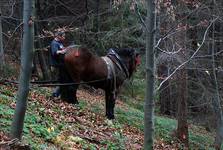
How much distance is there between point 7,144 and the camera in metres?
7.37

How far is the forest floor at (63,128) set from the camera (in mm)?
9516

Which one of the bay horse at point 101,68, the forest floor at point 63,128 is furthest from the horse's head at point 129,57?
the forest floor at point 63,128

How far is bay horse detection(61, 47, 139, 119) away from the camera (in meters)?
14.8

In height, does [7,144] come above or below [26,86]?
below

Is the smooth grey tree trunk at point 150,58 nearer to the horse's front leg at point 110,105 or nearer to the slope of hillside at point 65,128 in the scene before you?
the slope of hillside at point 65,128

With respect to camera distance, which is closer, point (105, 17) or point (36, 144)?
point (36, 144)

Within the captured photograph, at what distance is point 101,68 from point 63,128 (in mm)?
4158

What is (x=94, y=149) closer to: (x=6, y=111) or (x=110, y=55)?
(x=6, y=111)

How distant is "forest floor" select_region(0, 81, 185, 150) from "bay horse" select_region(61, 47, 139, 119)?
2.64ft

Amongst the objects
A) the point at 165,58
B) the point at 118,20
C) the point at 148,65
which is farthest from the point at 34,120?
the point at 118,20

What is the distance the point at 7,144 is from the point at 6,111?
3.23 metres

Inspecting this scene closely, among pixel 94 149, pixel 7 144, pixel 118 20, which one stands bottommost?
pixel 94 149

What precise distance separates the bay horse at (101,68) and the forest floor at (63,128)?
2.64ft

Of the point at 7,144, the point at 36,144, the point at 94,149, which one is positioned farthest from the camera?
the point at 94,149
